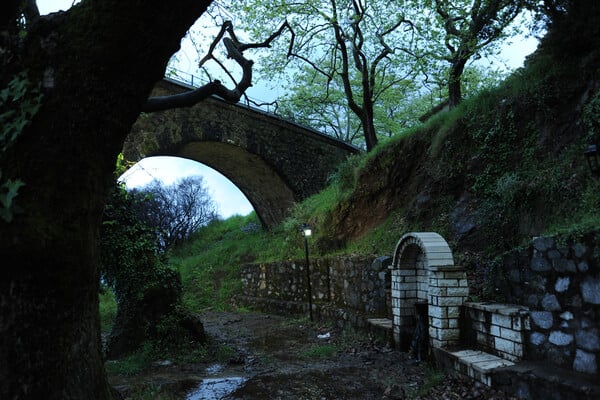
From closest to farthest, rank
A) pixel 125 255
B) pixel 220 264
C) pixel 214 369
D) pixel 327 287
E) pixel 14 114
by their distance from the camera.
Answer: pixel 14 114 → pixel 214 369 → pixel 125 255 → pixel 327 287 → pixel 220 264

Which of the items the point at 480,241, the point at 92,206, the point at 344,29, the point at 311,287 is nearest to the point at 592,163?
the point at 480,241

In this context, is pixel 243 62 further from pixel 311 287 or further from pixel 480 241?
pixel 311 287

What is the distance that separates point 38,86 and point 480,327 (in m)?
5.08

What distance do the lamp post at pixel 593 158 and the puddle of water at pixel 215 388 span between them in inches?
195

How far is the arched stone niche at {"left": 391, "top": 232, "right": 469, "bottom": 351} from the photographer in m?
5.24

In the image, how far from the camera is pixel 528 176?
6223 millimetres

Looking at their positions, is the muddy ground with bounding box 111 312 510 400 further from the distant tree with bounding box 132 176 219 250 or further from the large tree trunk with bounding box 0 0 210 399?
the distant tree with bounding box 132 176 219 250

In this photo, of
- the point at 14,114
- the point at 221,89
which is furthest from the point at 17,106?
the point at 221,89

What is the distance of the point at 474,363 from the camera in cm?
446

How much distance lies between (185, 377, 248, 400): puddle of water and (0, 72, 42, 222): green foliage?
3.41 metres

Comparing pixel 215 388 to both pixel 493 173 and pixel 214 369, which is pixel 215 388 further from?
pixel 493 173

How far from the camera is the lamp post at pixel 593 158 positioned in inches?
169

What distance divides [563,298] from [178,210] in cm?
2068

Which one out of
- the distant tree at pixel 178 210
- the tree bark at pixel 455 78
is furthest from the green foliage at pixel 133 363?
the distant tree at pixel 178 210
